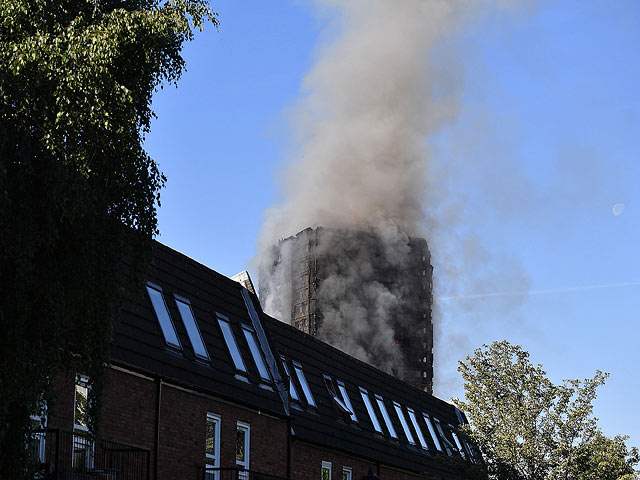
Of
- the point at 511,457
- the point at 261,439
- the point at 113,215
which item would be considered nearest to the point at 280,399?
the point at 261,439

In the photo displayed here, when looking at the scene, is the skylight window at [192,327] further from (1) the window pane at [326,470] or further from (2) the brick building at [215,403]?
(1) the window pane at [326,470]

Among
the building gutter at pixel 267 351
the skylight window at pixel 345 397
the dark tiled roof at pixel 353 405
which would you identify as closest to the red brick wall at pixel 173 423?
the building gutter at pixel 267 351

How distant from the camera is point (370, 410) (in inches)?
1352

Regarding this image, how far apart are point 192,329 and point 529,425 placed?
12.8 m

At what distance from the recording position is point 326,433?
94.4ft

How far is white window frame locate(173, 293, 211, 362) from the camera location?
23469 millimetres

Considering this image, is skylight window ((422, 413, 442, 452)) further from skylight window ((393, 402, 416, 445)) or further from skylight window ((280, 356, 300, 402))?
skylight window ((280, 356, 300, 402))

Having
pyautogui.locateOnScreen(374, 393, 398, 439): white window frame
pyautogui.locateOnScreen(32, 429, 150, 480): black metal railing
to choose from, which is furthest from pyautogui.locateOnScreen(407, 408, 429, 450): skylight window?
pyautogui.locateOnScreen(32, 429, 150, 480): black metal railing

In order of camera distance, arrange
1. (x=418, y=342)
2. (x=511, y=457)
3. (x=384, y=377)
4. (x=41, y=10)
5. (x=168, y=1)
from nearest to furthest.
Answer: (x=41, y=10) < (x=168, y=1) < (x=511, y=457) < (x=384, y=377) < (x=418, y=342)

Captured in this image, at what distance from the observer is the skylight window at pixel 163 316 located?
22281 mm

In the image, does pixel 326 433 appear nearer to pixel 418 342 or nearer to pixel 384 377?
pixel 384 377

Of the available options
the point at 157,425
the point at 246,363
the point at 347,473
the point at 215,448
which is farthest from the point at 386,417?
the point at 157,425

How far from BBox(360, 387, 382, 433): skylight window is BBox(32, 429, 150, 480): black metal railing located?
1483 cm

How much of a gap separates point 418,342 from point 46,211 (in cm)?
8950
